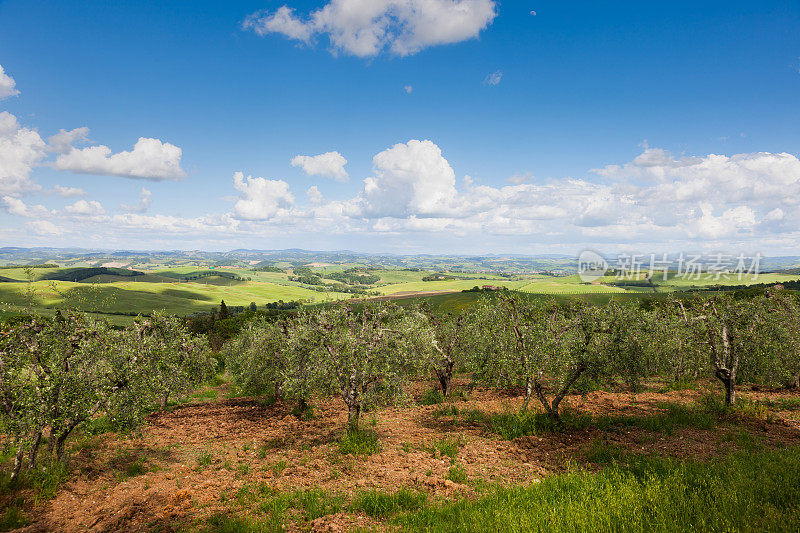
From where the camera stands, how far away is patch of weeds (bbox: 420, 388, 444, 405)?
100 feet

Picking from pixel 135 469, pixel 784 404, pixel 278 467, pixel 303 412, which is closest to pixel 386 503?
pixel 278 467

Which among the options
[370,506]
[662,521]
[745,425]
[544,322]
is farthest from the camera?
[544,322]

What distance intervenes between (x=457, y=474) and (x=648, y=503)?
7.50m

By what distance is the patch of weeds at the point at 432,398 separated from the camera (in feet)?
100

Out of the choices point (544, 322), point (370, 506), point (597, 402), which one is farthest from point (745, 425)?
point (370, 506)

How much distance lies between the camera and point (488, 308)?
87.1 ft

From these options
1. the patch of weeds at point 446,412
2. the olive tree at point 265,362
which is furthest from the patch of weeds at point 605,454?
the olive tree at point 265,362

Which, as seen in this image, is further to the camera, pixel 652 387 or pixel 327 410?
pixel 652 387

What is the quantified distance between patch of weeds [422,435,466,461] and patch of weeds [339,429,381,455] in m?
3.01

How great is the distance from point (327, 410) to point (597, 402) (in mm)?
22582

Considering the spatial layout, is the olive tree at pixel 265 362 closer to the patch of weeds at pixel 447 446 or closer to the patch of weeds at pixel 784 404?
the patch of weeds at pixel 447 446

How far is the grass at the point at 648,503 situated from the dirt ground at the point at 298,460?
215cm

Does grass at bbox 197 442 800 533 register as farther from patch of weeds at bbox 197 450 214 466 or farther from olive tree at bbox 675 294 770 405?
olive tree at bbox 675 294 770 405

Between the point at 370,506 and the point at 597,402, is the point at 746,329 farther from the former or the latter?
the point at 370,506
